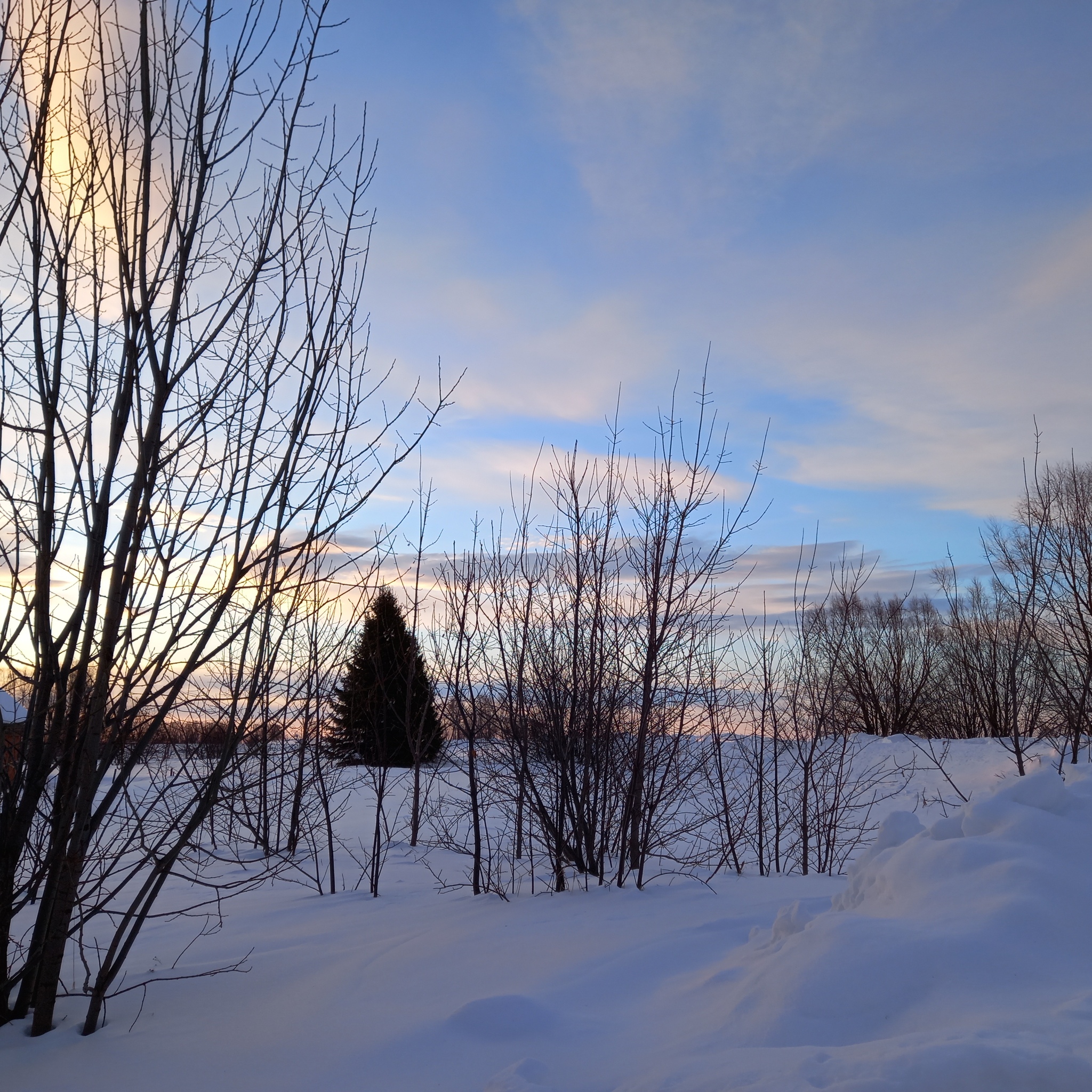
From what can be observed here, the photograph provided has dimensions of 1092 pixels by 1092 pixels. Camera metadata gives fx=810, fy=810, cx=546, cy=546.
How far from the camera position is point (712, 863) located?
9.85 m

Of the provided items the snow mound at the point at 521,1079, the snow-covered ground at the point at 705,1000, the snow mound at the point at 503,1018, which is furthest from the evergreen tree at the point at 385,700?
the snow mound at the point at 521,1079

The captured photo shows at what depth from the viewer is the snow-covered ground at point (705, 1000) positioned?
6.91ft

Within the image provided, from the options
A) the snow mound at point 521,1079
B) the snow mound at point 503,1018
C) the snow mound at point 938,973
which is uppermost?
the snow mound at point 938,973

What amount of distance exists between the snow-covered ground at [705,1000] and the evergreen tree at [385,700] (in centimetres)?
213

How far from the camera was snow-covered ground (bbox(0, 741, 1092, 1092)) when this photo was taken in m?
2.11

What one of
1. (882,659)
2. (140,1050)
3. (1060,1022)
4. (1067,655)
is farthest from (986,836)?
(882,659)

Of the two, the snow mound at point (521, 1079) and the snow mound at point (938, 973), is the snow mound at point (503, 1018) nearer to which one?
the snow mound at point (521, 1079)

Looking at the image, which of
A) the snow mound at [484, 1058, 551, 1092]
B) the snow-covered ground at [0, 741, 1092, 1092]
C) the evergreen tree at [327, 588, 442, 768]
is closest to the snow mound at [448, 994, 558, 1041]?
the snow-covered ground at [0, 741, 1092, 1092]

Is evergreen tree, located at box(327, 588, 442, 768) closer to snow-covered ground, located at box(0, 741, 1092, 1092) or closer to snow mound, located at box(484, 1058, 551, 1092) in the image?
snow-covered ground, located at box(0, 741, 1092, 1092)

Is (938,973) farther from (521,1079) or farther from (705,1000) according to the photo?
(521,1079)

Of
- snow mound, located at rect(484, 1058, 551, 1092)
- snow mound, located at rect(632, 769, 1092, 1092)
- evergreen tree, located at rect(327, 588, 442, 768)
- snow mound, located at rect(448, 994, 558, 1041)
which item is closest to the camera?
snow mound, located at rect(632, 769, 1092, 1092)

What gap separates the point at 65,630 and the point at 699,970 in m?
2.91

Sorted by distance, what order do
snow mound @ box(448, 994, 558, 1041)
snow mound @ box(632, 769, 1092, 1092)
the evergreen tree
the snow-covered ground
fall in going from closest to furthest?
snow mound @ box(632, 769, 1092, 1092) → the snow-covered ground → snow mound @ box(448, 994, 558, 1041) → the evergreen tree

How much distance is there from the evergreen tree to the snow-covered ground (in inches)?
84.0
